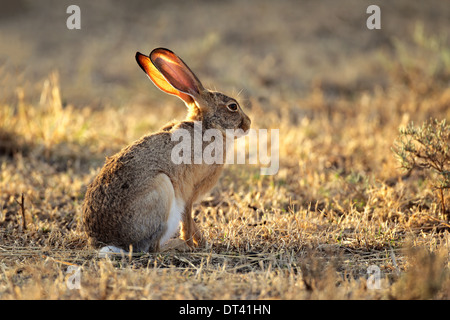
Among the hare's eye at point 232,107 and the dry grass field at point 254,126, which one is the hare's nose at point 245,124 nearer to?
the hare's eye at point 232,107

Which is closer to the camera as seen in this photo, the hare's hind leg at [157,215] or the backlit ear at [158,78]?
the hare's hind leg at [157,215]

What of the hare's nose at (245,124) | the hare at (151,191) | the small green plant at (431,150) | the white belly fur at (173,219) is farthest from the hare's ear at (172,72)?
the small green plant at (431,150)

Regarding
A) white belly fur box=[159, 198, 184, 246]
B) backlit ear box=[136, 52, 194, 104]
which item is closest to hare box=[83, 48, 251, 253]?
white belly fur box=[159, 198, 184, 246]

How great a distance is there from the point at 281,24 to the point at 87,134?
6.78m

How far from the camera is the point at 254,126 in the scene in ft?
25.5

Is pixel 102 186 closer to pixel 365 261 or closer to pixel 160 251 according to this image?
pixel 160 251

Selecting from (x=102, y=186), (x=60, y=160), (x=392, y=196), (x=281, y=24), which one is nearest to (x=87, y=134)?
(x=60, y=160)

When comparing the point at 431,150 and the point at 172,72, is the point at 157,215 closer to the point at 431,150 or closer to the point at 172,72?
the point at 172,72

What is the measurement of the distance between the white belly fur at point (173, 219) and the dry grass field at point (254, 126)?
0.13 meters

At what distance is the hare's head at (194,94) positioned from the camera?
4.50 meters

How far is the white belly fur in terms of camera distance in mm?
4125

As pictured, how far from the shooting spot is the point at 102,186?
13.5 feet

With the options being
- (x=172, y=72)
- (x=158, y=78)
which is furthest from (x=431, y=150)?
(x=158, y=78)

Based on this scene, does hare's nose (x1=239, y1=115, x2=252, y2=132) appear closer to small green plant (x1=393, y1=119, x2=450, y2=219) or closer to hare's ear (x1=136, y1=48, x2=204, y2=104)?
hare's ear (x1=136, y1=48, x2=204, y2=104)
